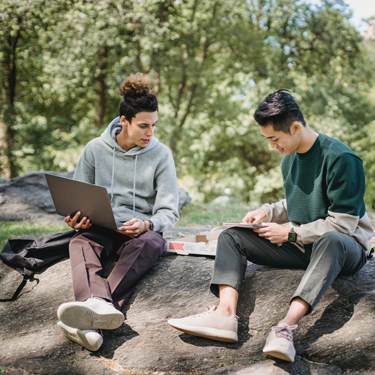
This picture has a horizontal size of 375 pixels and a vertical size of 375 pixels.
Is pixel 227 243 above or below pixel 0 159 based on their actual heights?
above

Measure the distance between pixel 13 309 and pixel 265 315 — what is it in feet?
5.83

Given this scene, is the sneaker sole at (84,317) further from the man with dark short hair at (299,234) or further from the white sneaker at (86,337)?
the man with dark short hair at (299,234)

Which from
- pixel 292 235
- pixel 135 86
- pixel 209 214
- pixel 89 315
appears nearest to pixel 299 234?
pixel 292 235

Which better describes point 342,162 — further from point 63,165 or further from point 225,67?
point 225,67

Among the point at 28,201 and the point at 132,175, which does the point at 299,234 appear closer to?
the point at 132,175

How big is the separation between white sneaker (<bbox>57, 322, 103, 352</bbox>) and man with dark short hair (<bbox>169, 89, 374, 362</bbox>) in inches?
16.2

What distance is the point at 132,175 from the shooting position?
316 cm

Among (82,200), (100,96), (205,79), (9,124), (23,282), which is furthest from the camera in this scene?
(205,79)

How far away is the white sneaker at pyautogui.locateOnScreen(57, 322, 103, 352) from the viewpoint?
7.06 ft

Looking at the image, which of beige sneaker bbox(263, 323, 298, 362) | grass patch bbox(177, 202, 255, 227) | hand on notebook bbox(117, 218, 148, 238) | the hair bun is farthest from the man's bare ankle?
grass patch bbox(177, 202, 255, 227)

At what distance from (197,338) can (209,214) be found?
5.28 metres

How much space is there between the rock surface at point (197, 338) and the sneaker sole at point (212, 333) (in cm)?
9

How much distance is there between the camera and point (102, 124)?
13.4m

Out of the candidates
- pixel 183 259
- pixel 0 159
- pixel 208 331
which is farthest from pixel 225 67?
pixel 208 331
